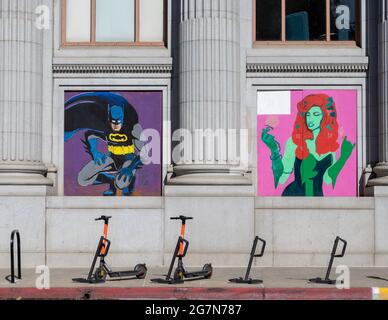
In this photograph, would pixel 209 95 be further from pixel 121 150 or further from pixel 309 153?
pixel 309 153

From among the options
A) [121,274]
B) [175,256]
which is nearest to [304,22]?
[175,256]

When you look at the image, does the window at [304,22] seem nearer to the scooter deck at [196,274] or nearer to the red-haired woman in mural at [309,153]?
the red-haired woman in mural at [309,153]

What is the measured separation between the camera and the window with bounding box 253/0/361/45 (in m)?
19.8

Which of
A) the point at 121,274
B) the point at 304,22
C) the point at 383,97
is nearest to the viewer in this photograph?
the point at 121,274

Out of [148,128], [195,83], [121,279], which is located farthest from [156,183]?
[121,279]

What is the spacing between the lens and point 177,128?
19234 mm

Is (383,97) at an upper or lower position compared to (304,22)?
lower

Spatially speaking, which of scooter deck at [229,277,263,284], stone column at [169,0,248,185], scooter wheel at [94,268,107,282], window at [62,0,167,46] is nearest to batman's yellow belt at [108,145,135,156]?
stone column at [169,0,248,185]

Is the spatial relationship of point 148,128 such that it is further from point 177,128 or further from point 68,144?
point 68,144

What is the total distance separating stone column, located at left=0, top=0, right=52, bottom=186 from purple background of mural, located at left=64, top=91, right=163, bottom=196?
2.57 ft

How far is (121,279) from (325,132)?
6602mm

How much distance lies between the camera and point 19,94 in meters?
18.6

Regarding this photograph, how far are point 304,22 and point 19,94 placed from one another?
23.4 ft

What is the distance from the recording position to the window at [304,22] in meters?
19.8
